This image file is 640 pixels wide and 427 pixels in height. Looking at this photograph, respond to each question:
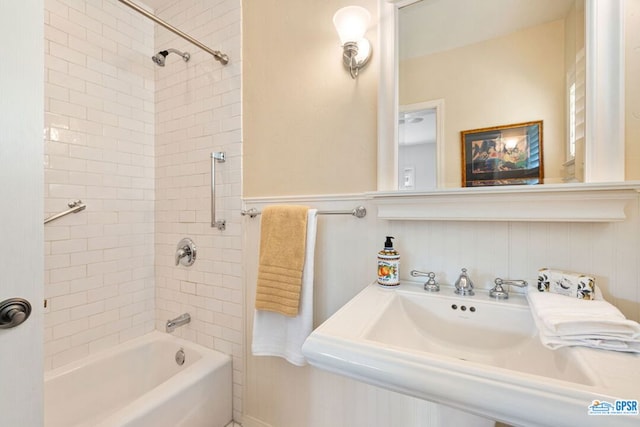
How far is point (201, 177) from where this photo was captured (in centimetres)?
167

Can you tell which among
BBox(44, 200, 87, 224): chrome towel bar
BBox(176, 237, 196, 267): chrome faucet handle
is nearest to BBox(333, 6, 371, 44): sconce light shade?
BBox(176, 237, 196, 267): chrome faucet handle

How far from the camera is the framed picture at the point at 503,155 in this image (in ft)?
2.93

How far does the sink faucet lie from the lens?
943 millimetres

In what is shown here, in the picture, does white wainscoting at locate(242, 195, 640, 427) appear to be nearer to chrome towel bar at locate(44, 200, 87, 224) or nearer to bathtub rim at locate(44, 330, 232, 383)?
bathtub rim at locate(44, 330, 232, 383)

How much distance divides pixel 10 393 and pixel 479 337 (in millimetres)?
1240

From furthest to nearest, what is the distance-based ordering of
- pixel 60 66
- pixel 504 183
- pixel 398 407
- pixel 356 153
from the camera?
pixel 60 66
pixel 356 153
pixel 398 407
pixel 504 183

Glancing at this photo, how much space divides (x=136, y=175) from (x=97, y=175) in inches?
8.4

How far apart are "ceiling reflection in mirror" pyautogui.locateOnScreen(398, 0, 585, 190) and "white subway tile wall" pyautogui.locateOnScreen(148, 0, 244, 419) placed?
95cm

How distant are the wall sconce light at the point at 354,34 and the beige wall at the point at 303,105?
4 centimetres

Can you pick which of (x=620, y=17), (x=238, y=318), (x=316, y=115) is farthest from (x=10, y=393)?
(x=620, y=17)

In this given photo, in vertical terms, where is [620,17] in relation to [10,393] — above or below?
above

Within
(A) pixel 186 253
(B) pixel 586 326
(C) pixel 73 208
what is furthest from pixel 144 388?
(B) pixel 586 326

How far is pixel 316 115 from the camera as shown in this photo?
1.30 m

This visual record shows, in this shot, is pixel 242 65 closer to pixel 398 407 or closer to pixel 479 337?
pixel 479 337
